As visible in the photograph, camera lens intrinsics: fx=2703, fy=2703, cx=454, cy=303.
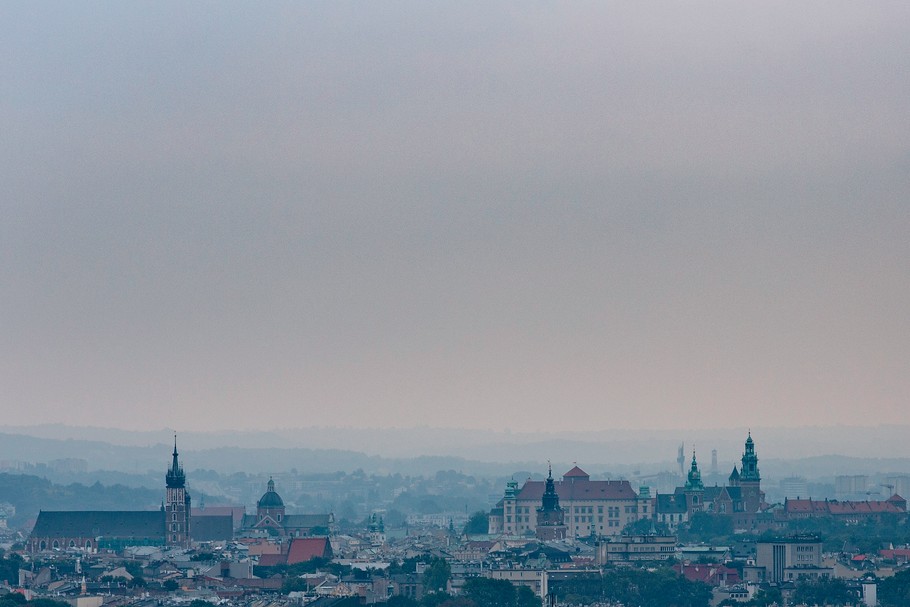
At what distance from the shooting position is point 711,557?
10575 centimetres

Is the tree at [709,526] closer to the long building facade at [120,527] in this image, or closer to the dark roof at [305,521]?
the dark roof at [305,521]

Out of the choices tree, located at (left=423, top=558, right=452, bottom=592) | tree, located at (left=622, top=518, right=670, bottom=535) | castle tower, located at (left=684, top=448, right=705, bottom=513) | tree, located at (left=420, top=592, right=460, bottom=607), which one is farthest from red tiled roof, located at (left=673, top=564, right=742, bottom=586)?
castle tower, located at (left=684, top=448, right=705, bottom=513)

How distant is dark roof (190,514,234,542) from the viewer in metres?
140

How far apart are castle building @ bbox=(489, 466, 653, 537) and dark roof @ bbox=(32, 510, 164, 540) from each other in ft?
58.9

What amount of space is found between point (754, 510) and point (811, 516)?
3.04 metres

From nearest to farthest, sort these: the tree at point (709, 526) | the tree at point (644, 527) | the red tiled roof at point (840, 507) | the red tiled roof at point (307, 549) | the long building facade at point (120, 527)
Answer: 1. the red tiled roof at point (307, 549)
2. the tree at point (644, 527)
3. the long building facade at point (120, 527)
4. the tree at point (709, 526)
5. the red tiled roof at point (840, 507)

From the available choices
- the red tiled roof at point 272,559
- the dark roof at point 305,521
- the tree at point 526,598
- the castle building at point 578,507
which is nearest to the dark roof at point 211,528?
the dark roof at point 305,521

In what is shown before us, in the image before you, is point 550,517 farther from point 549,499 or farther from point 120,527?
point 120,527

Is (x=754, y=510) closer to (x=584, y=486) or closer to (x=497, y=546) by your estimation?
(x=584, y=486)

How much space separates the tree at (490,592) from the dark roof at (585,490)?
197ft

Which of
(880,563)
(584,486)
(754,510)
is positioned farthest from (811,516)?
(880,563)

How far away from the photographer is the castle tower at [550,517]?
427 ft

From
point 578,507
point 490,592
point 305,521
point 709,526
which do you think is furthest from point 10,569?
point 305,521

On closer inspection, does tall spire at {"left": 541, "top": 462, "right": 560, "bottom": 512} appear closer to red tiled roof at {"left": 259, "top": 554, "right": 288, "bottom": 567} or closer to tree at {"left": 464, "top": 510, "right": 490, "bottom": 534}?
tree at {"left": 464, "top": 510, "right": 490, "bottom": 534}
